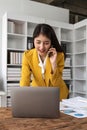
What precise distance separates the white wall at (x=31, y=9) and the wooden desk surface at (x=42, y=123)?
10.6ft

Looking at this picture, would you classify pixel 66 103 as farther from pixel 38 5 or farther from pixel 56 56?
pixel 38 5

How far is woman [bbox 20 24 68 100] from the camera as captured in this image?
5.61 ft

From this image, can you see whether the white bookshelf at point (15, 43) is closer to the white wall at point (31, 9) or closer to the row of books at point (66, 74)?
the row of books at point (66, 74)

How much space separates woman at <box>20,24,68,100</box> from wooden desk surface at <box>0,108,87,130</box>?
1.80 feet

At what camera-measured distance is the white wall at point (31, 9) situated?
13.5ft

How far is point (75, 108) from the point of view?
1423mm

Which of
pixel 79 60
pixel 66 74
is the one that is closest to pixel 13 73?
→ pixel 66 74

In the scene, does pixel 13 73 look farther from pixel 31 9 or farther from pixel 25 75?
pixel 25 75

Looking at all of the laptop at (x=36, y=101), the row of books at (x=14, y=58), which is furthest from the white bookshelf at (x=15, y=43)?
the laptop at (x=36, y=101)

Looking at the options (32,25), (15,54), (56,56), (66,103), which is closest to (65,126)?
(66,103)

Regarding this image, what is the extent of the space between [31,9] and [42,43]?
2.86 m

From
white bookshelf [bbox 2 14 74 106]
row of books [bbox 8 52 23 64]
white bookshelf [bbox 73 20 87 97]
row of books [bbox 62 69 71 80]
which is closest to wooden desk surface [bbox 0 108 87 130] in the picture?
white bookshelf [bbox 2 14 74 106]

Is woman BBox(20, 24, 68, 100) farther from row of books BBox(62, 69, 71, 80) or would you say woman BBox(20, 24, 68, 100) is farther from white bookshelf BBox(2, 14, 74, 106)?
row of books BBox(62, 69, 71, 80)

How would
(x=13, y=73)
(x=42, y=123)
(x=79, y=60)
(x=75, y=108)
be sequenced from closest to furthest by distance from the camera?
(x=42, y=123), (x=75, y=108), (x=13, y=73), (x=79, y=60)
